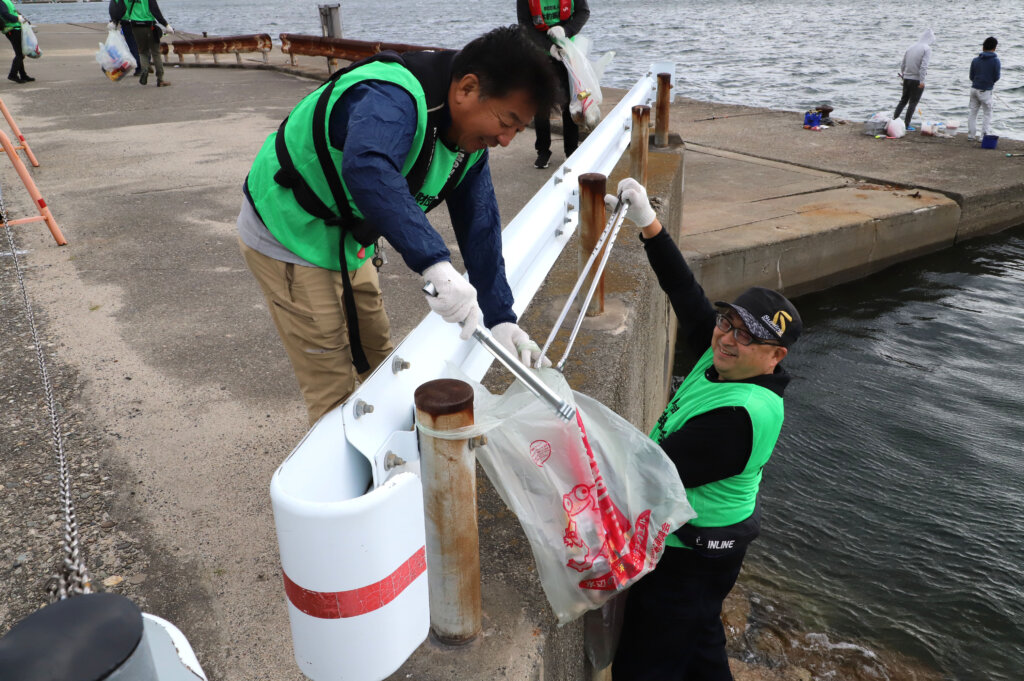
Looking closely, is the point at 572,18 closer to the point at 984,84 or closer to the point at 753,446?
the point at 753,446

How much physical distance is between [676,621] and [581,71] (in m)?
4.29

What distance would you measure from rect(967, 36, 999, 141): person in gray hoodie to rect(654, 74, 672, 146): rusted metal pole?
292 inches

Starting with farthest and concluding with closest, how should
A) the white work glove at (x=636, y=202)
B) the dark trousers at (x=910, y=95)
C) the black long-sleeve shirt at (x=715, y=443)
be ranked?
the dark trousers at (x=910, y=95)
the white work glove at (x=636, y=202)
the black long-sleeve shirt at (x=715, y=443)

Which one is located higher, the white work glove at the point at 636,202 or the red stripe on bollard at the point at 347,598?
the white work glove at the point at 636,202

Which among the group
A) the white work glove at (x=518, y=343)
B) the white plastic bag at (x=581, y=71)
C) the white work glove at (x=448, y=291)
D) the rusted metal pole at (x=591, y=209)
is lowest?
the white work glove at (x=518, y=343)

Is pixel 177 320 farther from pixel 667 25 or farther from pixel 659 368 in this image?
pixel 667 25

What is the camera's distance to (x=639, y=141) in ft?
15.1

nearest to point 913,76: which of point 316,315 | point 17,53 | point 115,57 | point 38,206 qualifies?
point 115,57

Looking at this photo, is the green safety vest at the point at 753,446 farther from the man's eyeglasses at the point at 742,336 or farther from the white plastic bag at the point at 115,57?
the white plastic bag at the point at 115,57

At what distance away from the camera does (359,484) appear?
1582 mm

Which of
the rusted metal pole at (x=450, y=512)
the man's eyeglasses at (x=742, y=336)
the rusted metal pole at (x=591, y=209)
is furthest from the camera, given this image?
the rusted metal pole at (x=591, y=209)

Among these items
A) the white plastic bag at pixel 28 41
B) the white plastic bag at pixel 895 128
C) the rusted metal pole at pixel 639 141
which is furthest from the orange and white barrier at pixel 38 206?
the white plastic bag at pixel 895 128

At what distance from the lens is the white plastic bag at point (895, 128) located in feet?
37.0

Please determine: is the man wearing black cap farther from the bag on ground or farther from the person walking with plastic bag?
the person walking with plastic bag
